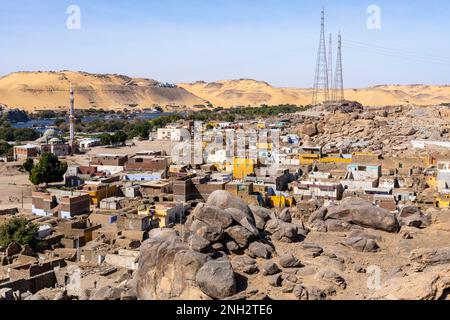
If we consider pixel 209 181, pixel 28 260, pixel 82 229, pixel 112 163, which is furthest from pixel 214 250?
pixel 112 163

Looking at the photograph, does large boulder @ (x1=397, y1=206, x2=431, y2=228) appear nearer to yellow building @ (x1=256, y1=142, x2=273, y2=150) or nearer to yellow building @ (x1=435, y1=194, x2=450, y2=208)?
yellow building @ (x1=435, y1=194, x2=450, y2=208)

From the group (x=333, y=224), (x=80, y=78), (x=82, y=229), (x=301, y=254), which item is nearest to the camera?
(x=301, y=254)

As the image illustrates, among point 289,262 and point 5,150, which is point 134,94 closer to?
point 5,150

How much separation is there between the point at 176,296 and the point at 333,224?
5.33 metres

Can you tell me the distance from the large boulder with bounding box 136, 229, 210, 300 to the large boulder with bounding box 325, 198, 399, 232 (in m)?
4.99

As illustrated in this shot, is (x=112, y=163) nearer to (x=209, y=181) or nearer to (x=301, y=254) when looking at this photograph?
(x=209, y=181)

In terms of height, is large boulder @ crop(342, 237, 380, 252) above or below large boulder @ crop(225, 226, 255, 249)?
below

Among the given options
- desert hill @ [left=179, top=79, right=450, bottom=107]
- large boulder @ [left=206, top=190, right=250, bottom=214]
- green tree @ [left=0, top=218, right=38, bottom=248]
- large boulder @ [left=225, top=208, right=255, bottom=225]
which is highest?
desert hill @ [left=179, top=79, right=450, bottom=107]

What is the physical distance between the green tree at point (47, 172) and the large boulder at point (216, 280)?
22318 millimetres

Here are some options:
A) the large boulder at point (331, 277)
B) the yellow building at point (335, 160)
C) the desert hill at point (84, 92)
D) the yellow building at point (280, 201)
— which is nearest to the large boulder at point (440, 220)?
the large boulder at point (331, 277)

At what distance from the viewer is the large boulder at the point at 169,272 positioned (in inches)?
334

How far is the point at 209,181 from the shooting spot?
76.8 feet

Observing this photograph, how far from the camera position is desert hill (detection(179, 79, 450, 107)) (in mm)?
120500

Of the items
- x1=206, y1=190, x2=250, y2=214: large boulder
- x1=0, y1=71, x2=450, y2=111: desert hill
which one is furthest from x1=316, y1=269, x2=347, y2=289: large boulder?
x1=0, y1=71, x2=450, y2=111: desert hill
